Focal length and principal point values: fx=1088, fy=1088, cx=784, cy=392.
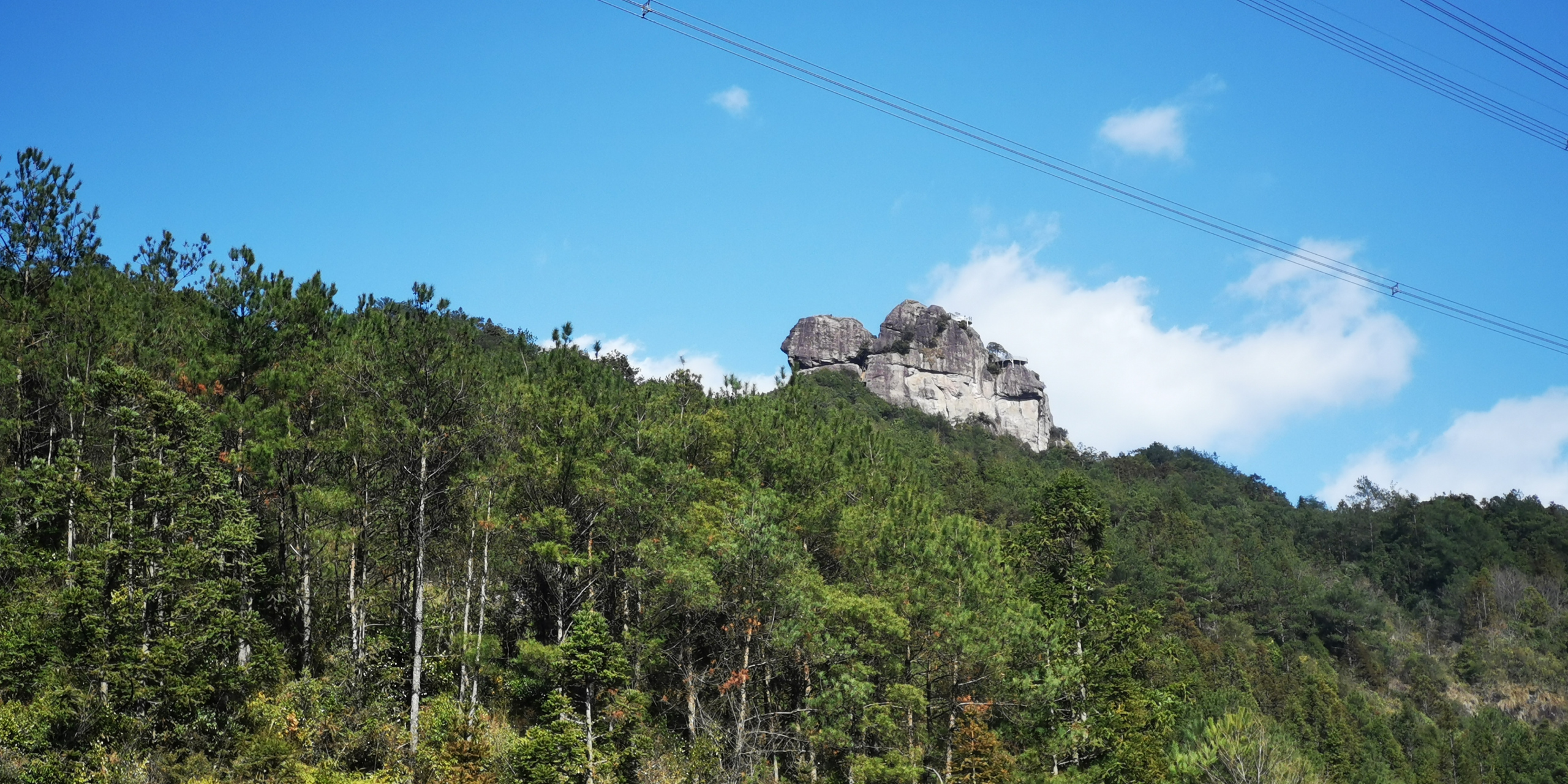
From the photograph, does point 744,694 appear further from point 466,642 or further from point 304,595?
point 304,595

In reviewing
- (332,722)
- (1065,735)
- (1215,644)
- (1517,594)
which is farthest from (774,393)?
(1517,594)

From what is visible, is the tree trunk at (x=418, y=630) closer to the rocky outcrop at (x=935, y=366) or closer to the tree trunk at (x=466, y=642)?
the tree trunk at (x=466, y=642)

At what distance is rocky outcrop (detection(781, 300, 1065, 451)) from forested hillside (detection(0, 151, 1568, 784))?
94008 millimetres

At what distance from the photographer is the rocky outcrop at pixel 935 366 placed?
417 feet

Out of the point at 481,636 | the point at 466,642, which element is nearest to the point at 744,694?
the point at 481,636

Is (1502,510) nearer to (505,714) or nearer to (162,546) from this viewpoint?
(505,714)

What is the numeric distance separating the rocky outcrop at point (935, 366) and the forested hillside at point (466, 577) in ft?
308

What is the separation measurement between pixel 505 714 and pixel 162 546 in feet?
26.9

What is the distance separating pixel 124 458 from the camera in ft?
67.2

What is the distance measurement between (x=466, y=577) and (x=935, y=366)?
10314cm

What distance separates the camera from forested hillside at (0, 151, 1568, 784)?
62.0 ft

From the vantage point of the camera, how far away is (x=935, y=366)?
418ft

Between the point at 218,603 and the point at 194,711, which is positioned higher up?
the point at 218,603

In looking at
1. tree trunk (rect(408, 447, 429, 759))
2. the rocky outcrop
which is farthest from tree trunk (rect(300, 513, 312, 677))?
the rocky outcrop
